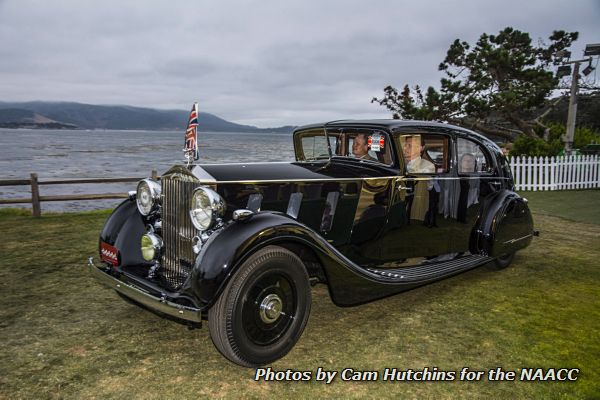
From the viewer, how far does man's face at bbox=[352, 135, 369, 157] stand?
436 cm

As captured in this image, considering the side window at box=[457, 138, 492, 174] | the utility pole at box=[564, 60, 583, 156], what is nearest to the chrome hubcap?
the side window at box=[457, 138, 492, 174]

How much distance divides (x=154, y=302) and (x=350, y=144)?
2584 millimetres

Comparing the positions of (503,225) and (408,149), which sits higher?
(408,149)

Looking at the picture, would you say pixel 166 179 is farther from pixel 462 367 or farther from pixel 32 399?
pixel 462 367

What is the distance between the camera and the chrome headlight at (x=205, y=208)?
3.03 meters

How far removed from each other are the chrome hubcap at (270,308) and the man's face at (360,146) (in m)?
1.99

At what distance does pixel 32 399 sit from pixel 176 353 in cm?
93

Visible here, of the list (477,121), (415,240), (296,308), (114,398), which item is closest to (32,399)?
(114,398)

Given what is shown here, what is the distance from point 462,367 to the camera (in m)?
2.99

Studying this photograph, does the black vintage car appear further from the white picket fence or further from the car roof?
the white picket fence

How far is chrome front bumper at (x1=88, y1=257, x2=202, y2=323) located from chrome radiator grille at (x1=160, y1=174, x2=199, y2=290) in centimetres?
32

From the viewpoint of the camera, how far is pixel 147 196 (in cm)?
378

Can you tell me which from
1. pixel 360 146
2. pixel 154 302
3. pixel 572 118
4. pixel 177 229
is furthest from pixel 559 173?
pixel 154 302

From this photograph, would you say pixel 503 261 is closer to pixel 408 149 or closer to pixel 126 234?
pixel 408 149
